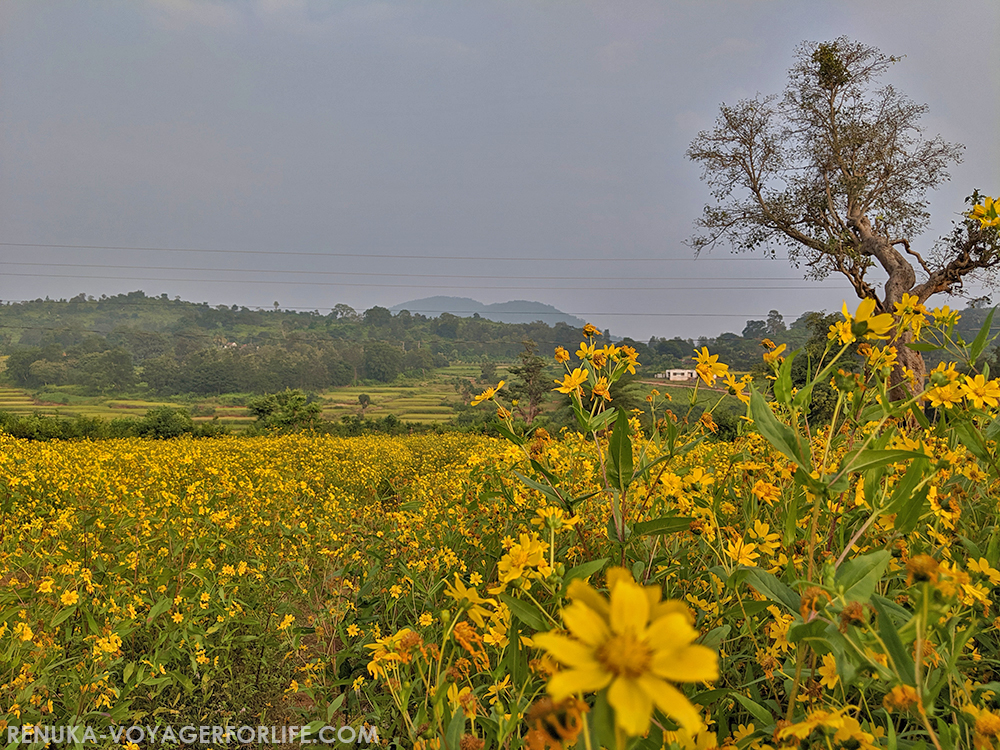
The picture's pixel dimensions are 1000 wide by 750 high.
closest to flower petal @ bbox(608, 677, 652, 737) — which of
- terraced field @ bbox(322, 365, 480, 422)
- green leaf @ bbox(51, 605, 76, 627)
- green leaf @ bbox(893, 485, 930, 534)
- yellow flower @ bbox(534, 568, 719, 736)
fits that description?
yellow flower @ bbox(534, 568, 719, 736)

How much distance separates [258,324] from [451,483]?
61339mm

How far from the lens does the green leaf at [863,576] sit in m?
0.59

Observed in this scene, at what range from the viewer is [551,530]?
69cm

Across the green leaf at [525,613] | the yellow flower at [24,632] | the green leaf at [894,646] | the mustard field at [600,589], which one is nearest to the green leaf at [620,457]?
the mustard field at [600,589]

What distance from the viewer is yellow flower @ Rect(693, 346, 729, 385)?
111cm

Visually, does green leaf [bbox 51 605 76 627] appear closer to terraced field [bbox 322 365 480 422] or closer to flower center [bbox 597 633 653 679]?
flower center [bbox 597 633 653 679]

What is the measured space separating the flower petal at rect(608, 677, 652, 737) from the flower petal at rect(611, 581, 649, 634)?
0.10 feet

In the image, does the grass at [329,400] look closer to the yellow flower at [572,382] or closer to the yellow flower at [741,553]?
the yellow flower at [572,382]

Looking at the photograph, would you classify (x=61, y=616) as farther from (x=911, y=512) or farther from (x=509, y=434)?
(x=911, y=512)

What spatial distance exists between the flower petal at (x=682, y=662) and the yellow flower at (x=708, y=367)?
0.84 m

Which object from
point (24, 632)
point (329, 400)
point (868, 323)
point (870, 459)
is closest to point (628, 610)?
point (870, 459)

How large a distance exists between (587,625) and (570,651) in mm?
20

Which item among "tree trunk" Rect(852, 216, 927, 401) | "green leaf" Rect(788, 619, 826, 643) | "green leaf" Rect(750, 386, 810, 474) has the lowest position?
"green leaf" Rect(788, 619, 826, 643)

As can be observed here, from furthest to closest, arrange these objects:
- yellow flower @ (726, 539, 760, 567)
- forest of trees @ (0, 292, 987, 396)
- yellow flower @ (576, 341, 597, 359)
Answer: forest of trees @ (0, 292, 987, 396) → yellow flower @ (576, 341, 597, 359) → yellow flower @ (726, 539, 760, 567)
